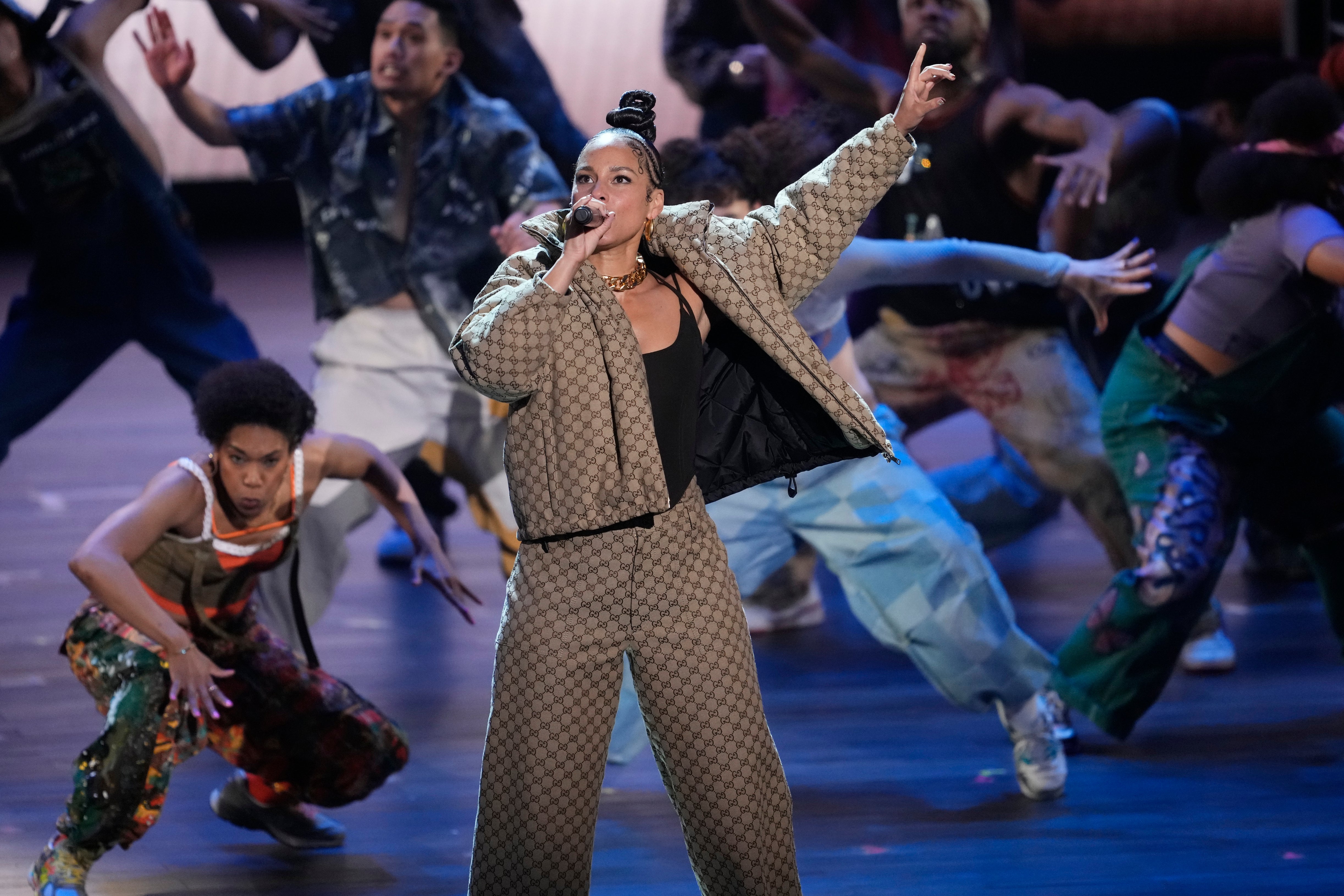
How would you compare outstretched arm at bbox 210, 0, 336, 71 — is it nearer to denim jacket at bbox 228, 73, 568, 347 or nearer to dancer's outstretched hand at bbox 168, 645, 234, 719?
denim jacket at bbox 228, 73, 568, 347

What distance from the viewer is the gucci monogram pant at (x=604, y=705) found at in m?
2.52

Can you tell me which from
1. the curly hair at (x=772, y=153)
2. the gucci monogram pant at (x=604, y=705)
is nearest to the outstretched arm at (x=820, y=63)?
the curly hair at (x=772, y=153)

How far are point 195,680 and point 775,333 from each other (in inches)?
46.6

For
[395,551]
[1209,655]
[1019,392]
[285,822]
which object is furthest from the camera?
[395,551]

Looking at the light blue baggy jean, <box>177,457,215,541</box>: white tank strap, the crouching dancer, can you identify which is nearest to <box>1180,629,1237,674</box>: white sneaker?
the light blue baggy jean

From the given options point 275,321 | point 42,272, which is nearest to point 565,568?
point 42,272

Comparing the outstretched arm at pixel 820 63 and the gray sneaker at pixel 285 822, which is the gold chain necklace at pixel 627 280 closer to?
the gray sneaker at pixel 285 822

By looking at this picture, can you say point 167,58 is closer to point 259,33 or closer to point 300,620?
point 259,33

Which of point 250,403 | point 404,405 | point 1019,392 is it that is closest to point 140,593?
point 250,403

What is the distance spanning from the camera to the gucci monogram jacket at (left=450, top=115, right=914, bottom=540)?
8.04 ft

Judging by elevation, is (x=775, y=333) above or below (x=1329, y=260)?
above

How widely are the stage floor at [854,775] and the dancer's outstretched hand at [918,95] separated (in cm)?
142

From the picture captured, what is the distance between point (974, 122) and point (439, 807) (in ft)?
8.81

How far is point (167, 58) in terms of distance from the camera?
4.77 metres
